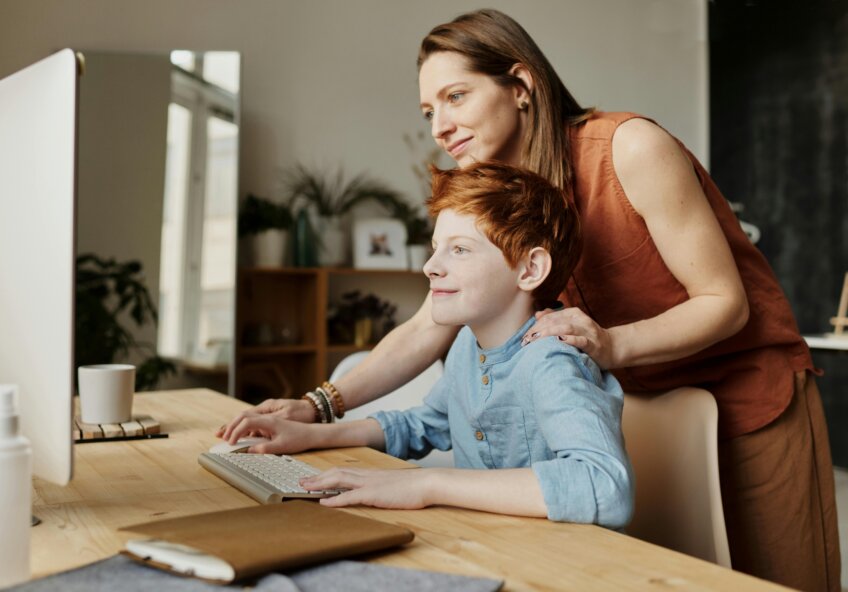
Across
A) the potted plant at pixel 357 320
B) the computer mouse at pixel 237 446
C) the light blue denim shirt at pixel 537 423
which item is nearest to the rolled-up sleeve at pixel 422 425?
the light blue denim shirt at pixel 537 423

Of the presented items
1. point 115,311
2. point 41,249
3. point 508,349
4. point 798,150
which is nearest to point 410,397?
point 508,349

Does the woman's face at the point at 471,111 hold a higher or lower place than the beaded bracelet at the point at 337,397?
higher

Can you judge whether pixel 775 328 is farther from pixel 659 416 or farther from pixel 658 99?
pixel 658 99

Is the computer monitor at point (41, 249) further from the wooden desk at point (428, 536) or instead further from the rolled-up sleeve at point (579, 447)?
the rolled-up sleeve at point (579, 447)

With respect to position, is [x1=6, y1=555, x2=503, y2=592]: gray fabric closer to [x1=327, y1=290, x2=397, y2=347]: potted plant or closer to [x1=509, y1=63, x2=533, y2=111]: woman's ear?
[x1=509, y1=63, x2=533, y2=111]: woman's ear

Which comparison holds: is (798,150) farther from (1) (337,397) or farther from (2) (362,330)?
(1) (337,397)

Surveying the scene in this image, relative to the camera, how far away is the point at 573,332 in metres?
1.12

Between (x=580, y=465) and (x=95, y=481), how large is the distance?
→ 620mm

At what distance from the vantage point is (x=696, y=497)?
1.30 m

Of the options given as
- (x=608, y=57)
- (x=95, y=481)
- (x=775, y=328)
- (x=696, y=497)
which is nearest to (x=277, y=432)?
(x=95, y=481)

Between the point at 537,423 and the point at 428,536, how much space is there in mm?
295

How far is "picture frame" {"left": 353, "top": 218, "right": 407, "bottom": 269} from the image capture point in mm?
4844

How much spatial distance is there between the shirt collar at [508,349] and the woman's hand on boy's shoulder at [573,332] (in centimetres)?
2

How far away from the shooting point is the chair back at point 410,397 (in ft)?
6.04
